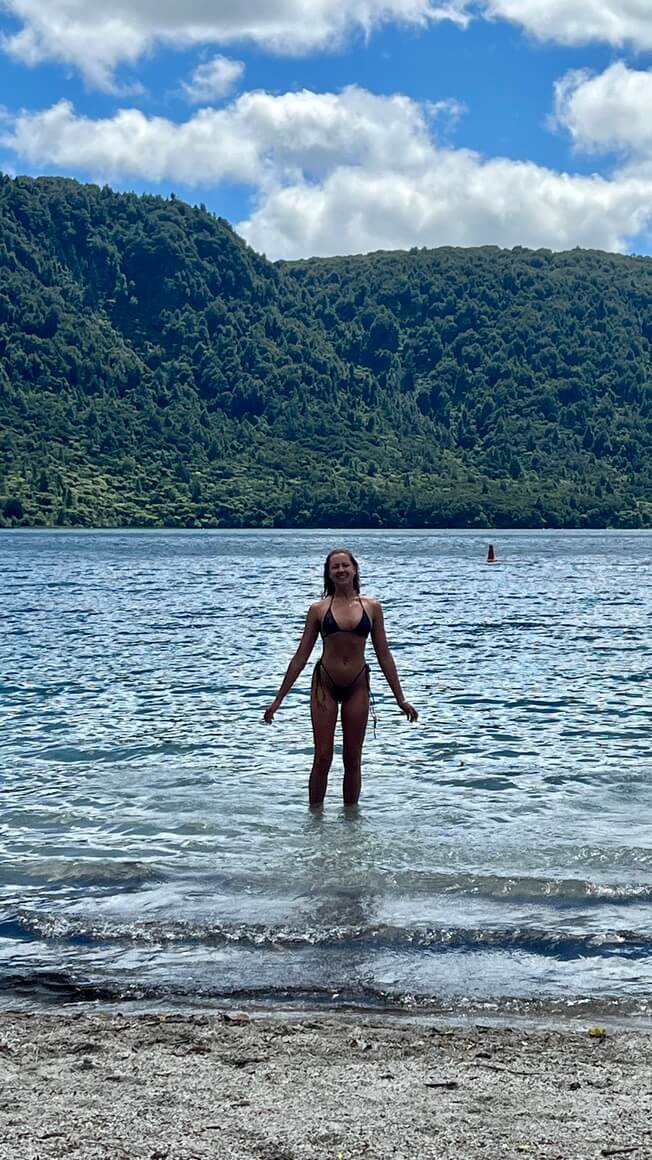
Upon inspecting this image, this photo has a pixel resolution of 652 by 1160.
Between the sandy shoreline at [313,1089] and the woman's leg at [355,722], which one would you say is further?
the woman's leg at [355,722]

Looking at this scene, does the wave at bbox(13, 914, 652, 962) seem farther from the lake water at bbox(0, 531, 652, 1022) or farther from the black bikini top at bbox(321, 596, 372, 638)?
the black bikini top at bbox(321, 596, 372, 638)

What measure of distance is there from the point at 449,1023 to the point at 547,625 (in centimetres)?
3679

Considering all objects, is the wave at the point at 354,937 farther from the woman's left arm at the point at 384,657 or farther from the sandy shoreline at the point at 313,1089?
the woman's left arm at the point at 384,657

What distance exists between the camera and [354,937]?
959 centimetres

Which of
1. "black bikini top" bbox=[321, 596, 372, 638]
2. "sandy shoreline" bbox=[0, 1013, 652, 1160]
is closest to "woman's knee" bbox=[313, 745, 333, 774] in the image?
"black bikini top" bbox=[321, 596, 372, 638]

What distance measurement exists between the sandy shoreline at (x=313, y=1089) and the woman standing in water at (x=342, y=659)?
5.39 m

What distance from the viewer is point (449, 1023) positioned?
25.1ft

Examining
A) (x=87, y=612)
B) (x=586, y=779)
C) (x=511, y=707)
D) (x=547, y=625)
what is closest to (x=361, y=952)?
(x=586, y=779)

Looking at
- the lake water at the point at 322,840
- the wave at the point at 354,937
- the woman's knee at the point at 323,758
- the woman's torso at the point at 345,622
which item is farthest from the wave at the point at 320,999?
the woman's knee at the point at 323,758

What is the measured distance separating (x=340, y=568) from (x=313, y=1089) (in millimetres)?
6505

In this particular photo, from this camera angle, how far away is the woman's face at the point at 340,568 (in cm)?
1231

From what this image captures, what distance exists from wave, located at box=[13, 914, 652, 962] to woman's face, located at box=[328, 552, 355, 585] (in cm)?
→ 371

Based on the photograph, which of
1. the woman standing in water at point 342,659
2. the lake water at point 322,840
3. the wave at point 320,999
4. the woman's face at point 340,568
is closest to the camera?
the wave at point 320,999

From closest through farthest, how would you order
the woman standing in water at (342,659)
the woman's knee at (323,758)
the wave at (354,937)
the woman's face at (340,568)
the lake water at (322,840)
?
the lake water at (322,840)
the wave at (354,937)
the woman's face at (340,568)
the woman standing in water at (342,659)
the woman's knee at (323,758)
